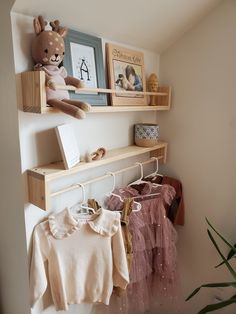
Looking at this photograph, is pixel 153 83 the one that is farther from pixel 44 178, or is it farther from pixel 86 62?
pixel 44 178

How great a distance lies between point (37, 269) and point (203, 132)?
1072 mm

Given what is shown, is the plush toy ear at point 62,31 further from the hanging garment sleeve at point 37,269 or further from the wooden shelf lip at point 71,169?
the hanging garment sleeve at point 37,269

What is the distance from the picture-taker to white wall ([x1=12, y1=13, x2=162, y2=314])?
2.76 ft

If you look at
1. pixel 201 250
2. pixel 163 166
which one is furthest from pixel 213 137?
pixel 201 250

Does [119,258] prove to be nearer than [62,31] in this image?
No

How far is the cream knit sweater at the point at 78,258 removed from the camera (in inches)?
38.6

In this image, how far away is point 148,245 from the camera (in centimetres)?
131

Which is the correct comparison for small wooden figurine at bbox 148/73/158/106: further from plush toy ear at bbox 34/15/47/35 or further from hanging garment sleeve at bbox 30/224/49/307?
hanging garment sleeve at bbox 30/224/49/307

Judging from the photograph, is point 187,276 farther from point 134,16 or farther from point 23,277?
point 134,16

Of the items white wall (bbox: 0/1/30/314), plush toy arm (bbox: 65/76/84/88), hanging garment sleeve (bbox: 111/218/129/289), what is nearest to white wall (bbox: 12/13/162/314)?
white wall (bbox: 0/1/30/314)

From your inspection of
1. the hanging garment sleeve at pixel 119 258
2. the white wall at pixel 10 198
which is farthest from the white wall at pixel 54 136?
the hanging garment sleeve at pixel 119 258

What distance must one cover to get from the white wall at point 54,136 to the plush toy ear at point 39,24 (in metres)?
0.04

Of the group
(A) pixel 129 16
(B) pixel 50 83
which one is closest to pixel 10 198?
(B) pixel 50 83

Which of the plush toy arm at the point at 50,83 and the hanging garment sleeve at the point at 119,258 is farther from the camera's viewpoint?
the hanging garment sleeve at the point at 119,258
